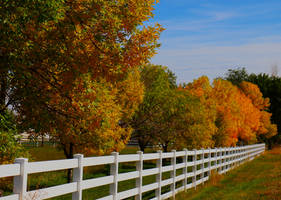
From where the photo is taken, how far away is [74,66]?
419 inches

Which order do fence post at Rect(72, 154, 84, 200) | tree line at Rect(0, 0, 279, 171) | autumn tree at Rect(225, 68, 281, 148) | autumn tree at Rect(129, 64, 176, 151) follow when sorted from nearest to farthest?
fence post at Rect(72, 154, 84, 200)
tree line at Rect(0, 0, 279, 171)
autumn tree at Rect(129, 64, 176, 151)
autumn tree at Rect(225, 68, 281, 148)

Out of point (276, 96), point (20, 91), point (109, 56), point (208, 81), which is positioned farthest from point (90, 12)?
point (276, 96)

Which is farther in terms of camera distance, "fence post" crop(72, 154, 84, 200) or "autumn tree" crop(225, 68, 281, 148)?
"autumn tree" crop(225, 68, 281, 148)

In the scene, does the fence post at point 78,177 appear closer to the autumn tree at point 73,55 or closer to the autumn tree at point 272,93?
the autumn tree at point 73,55

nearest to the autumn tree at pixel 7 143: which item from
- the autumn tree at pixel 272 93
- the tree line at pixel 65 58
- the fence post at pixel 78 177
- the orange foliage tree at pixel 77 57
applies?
the tree line at pixel 65 58

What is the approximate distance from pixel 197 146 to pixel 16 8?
20.0 metres

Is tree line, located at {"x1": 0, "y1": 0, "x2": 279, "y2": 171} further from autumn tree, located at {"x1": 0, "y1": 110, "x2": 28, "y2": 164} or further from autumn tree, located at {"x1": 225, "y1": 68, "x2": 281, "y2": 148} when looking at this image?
autumn tree, located at {"x1": 225, "y1": 68, "x2": 281, "y2": 148}

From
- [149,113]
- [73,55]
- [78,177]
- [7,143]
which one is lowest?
[78,177]

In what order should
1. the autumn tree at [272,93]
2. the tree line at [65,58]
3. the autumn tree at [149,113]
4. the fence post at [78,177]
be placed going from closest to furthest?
1. the fence post at [78,177]
2. the tree line at [65,58]
3. the autumn tree at [149,113]
4. the autumn tree at [272,93]

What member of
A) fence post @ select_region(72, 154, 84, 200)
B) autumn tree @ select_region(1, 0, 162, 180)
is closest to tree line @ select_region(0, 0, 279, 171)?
autumn tree @ select_region(1, 0, 162, 180)

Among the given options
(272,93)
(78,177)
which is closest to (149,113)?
(78,177)

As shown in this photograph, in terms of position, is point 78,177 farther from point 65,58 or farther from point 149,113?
point 149,113

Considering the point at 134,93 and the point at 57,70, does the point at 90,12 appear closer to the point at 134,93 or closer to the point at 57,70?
the point at 57,70

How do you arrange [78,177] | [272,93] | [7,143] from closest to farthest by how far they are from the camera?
[78,177], [7,143], [272,93]
